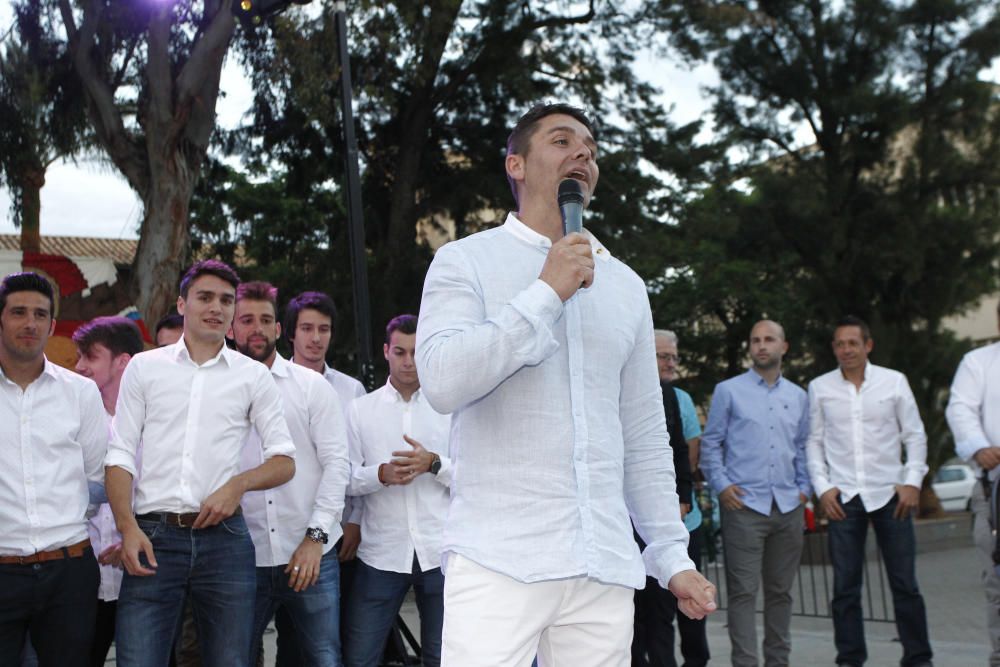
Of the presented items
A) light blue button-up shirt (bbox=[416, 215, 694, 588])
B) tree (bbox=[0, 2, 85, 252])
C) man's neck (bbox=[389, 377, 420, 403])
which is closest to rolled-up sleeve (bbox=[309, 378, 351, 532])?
man's neck (bbox=[389, 377, 420, 403])

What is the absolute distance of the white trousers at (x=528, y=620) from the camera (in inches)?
95.0

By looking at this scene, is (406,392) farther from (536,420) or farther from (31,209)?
(31,209)

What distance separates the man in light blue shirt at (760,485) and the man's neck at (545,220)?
16.1 feet

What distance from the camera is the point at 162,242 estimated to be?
43.2 feet

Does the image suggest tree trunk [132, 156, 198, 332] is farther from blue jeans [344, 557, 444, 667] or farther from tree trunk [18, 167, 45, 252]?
blue jeans [344, 557, 444, 667]

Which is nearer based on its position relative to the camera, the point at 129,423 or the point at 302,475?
the point at 129,423

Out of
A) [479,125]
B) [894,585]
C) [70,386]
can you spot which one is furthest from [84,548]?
[479,125]

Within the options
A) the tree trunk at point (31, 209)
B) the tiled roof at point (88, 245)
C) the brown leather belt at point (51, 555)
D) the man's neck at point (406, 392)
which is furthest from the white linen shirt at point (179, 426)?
the tiled roof at point (88, 245)

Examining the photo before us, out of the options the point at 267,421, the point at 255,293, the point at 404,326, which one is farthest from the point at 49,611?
the point at 404,326

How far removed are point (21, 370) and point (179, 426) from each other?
2.21 feet

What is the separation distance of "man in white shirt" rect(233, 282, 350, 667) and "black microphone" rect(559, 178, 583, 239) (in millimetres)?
2806

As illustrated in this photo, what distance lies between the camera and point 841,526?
7258mm

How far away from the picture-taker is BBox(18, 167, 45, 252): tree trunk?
14555mm

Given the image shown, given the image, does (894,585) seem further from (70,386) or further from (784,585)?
(70,386)
